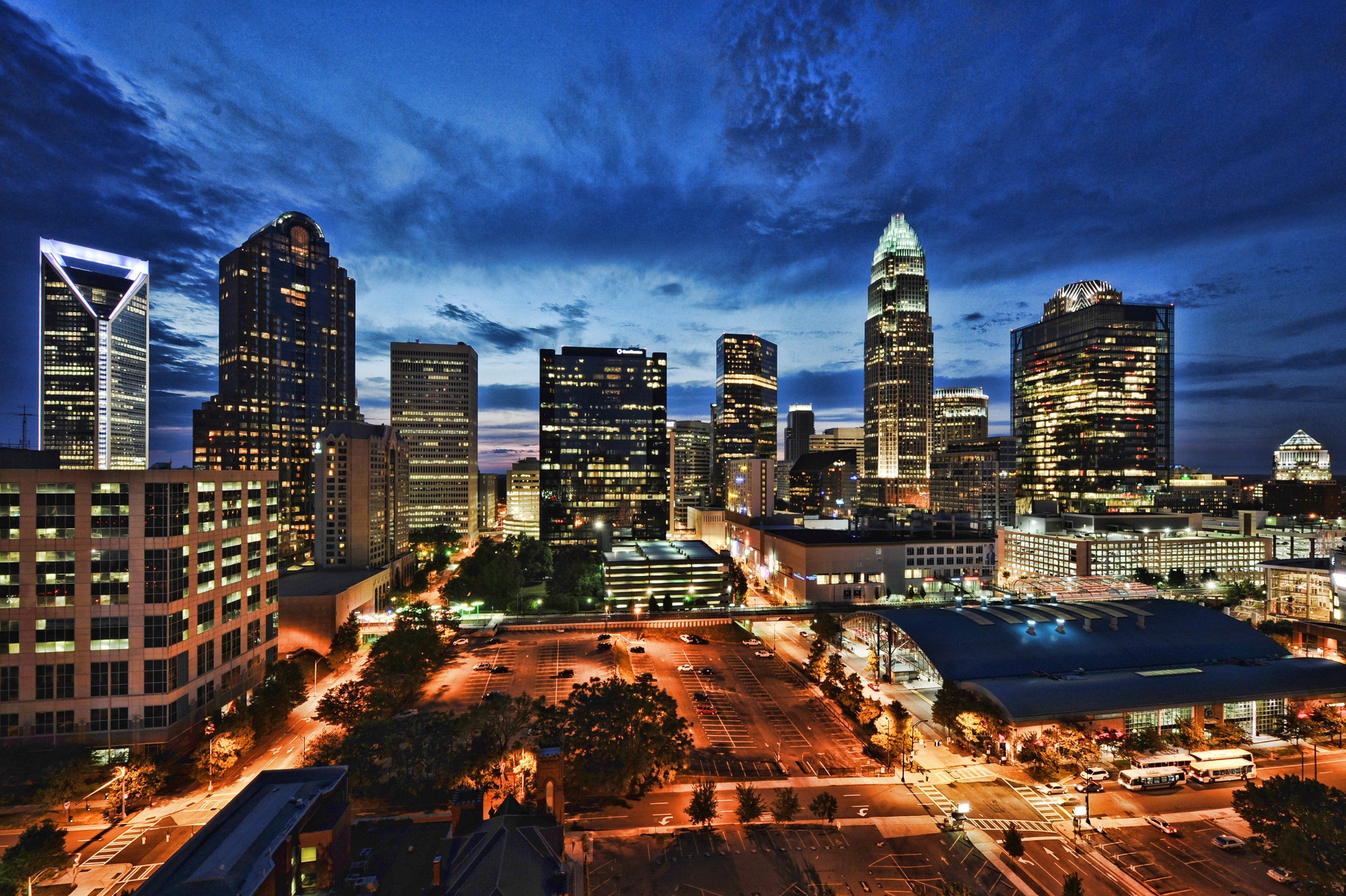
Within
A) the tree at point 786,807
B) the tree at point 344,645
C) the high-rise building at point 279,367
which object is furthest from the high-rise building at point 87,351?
the tree at point 786,807

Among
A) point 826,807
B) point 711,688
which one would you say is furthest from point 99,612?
point 826,807

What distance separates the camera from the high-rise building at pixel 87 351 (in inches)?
5748

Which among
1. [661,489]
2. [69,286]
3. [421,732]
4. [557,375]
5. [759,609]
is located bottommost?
[759,609]

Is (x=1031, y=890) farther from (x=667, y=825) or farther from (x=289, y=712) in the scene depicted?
(x=289, y=712)

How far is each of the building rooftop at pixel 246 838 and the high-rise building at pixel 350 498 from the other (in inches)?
3572

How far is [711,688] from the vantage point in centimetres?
7138

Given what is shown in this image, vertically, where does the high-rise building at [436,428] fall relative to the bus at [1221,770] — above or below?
above

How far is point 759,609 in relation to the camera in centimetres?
10919

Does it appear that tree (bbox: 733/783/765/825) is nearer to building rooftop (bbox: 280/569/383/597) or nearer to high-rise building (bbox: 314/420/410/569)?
building rooftop (bbox: 280/569/383/597)

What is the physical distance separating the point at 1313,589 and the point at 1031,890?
97.6 metres

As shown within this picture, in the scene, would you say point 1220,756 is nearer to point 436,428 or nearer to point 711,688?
point 711,688

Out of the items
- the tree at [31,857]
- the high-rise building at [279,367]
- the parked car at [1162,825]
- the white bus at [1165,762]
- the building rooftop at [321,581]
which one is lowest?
the parked car at [1162,825]

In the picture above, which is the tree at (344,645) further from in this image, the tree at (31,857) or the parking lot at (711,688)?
the tree at (31,857)

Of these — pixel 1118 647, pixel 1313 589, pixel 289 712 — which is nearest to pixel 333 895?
pixel 289 712
